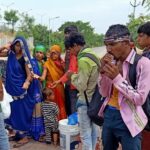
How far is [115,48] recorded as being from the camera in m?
2.91

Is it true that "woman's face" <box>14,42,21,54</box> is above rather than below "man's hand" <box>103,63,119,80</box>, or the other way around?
A: above

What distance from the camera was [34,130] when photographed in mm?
5914

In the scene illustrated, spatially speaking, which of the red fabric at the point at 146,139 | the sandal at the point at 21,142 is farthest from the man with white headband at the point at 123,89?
the sandal at the point at 21,142

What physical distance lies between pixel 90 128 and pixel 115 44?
179 cm

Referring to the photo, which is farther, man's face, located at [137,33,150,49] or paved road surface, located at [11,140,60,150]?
paved road surface, located at [11,140,60,150]

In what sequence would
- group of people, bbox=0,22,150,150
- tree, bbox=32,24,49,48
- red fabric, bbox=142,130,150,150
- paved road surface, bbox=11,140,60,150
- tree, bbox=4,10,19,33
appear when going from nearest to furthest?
group of people, bbox=0,22,150,150
red fabric, bbox=142,130,150,150
paved road surface, bbox=11,140,60,150
tree, bbox=32,24,49,48
tree, bbox=4,10,19,33

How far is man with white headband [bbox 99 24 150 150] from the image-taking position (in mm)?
2797

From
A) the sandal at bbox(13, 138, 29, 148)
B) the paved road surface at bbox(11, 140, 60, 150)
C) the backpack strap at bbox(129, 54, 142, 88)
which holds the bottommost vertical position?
the paved road surface at bbox(11, 140, 60, 150)

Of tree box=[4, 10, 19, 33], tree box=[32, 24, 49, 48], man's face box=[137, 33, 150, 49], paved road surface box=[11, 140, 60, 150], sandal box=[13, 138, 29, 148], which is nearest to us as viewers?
man's face box=[137, 33, 150, 49]

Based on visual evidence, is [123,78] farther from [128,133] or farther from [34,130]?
[34,130]

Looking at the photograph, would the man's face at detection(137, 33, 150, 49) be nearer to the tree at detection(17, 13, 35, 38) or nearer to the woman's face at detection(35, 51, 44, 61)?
the woman's face at detection(35, 51, 44, 61)

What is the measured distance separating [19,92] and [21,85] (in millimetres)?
124

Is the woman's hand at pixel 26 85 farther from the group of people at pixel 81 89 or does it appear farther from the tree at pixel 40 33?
the tree at pixel 40 33

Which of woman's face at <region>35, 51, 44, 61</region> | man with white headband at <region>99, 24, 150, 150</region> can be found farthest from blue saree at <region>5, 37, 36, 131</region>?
man with white headband at <region>99, 24, 150, 150</region>
